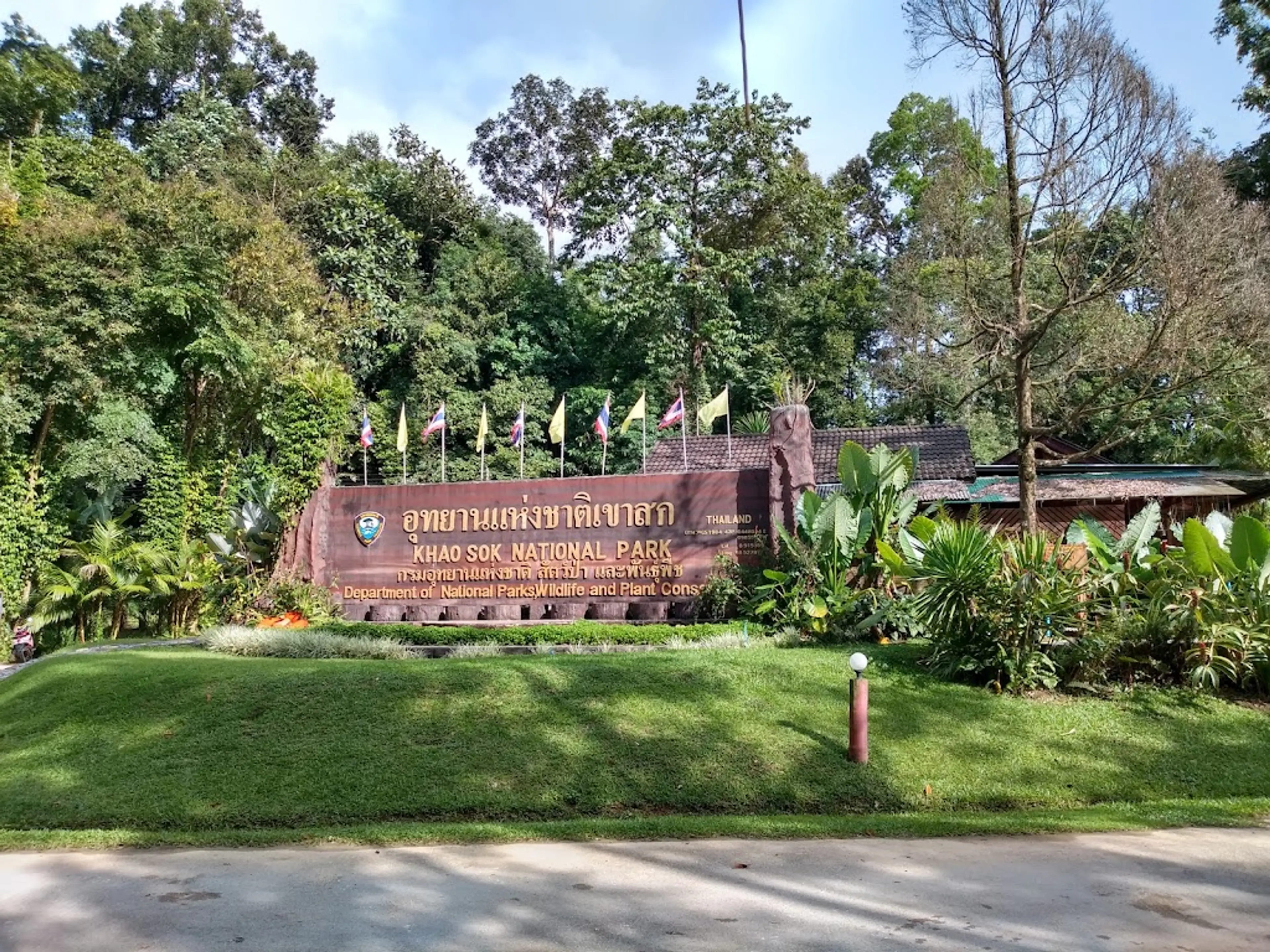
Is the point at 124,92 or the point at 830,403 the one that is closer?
the point at 830,403

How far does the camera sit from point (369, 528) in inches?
621

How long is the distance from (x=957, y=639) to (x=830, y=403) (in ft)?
76.7

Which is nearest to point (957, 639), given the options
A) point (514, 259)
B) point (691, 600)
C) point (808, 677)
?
point (808, 677)

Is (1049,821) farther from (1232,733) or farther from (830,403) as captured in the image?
(830,403)

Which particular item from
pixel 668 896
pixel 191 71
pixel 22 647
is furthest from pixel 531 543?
pixel 191 71

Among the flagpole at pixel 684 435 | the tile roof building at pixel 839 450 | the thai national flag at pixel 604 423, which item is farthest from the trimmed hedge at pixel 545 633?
the tile roof building at pixel 839 450

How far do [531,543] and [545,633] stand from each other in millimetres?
2455

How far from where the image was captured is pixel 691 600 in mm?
13617

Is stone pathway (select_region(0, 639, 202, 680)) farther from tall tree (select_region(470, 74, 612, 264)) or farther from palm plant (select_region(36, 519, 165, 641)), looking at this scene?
tall tree (select_region(470, 74, 612, 264))

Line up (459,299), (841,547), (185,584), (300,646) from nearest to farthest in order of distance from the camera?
(841,547), (300,646), (185,584), (459,299)

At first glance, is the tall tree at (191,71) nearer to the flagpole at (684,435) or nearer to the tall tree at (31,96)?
the tall tree at (31,96)

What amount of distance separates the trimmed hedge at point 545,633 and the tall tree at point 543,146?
1068 inches

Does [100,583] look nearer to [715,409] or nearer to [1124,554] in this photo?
[715,409]

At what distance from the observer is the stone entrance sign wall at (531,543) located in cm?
1385
